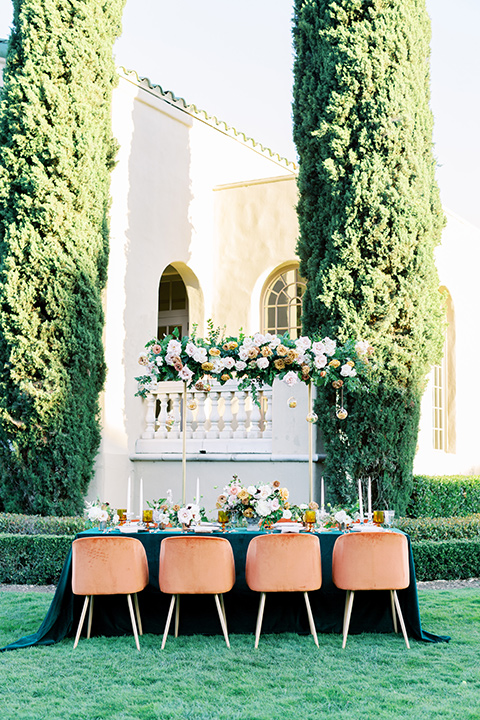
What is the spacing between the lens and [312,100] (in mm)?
10891

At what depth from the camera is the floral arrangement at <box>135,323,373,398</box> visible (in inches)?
298

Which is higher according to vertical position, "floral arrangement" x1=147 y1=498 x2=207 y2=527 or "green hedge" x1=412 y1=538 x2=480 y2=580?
"floral arrangement" x1=147 y1=498 x2=207 y2=527

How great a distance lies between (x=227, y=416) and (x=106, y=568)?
4937 millimetres

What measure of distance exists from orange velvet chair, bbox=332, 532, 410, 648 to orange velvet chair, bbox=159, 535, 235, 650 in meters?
0.87

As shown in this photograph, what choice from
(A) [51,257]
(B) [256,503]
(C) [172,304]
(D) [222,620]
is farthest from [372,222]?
(D) [222,620]

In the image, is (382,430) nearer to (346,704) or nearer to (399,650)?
(399,650)

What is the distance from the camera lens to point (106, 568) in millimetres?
5980

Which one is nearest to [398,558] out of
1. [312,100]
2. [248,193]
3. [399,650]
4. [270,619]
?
[399,650]

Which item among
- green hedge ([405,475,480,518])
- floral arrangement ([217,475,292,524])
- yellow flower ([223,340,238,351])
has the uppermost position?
yellow flower ([223,340,238,351])

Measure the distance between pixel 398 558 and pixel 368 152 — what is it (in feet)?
19.9

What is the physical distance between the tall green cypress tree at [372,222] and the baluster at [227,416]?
4.02 feet

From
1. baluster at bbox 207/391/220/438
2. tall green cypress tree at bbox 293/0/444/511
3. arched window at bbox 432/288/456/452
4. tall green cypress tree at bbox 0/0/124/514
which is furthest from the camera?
arched window at bbox 432/288/456/452

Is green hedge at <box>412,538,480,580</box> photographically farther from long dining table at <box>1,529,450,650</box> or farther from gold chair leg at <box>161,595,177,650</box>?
gold chair leg at <box>161,595,177,650</box>

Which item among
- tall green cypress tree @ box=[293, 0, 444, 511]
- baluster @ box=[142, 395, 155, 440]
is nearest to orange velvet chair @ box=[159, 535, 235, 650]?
tall green cypress tree @ box=[293, 0, 444, 511]
